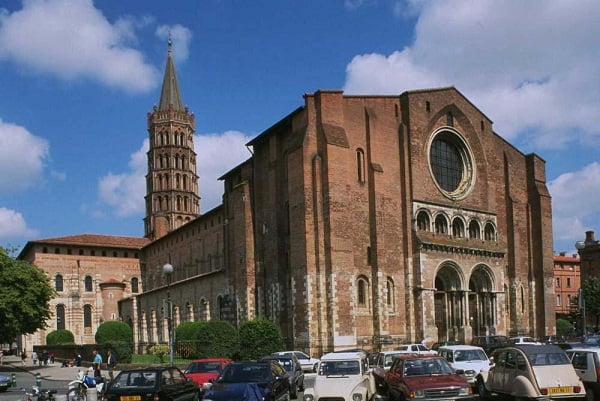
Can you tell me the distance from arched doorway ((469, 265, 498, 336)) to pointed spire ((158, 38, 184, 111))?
202 ft

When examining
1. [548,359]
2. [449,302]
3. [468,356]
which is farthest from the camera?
[449,302]

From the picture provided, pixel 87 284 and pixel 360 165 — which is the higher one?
pixel 360 165

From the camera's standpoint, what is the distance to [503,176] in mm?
47938

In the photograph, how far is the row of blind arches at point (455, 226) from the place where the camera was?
138 ft

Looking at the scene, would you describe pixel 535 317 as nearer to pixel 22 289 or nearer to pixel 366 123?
pixel 366 123

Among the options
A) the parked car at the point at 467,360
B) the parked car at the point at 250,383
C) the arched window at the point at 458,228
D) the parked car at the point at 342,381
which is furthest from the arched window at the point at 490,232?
the parked car at the point at 250,383

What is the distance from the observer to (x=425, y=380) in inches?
672

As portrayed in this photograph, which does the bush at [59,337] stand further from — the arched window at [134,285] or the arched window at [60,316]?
the arched window at [134,285]

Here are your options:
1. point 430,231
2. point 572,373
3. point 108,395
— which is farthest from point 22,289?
point 572,373

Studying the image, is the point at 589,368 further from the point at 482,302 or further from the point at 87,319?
the point at 87,319

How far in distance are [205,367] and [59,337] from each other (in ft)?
166

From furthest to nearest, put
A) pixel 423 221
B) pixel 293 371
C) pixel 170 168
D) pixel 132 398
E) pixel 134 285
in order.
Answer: pixel 170 168 < pixel 134 285 < pixel 423 221 < pixel 293 371 < pixel 132 398

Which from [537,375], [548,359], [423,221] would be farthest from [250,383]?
[423,221]

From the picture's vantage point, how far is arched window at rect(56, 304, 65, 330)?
250 ft
